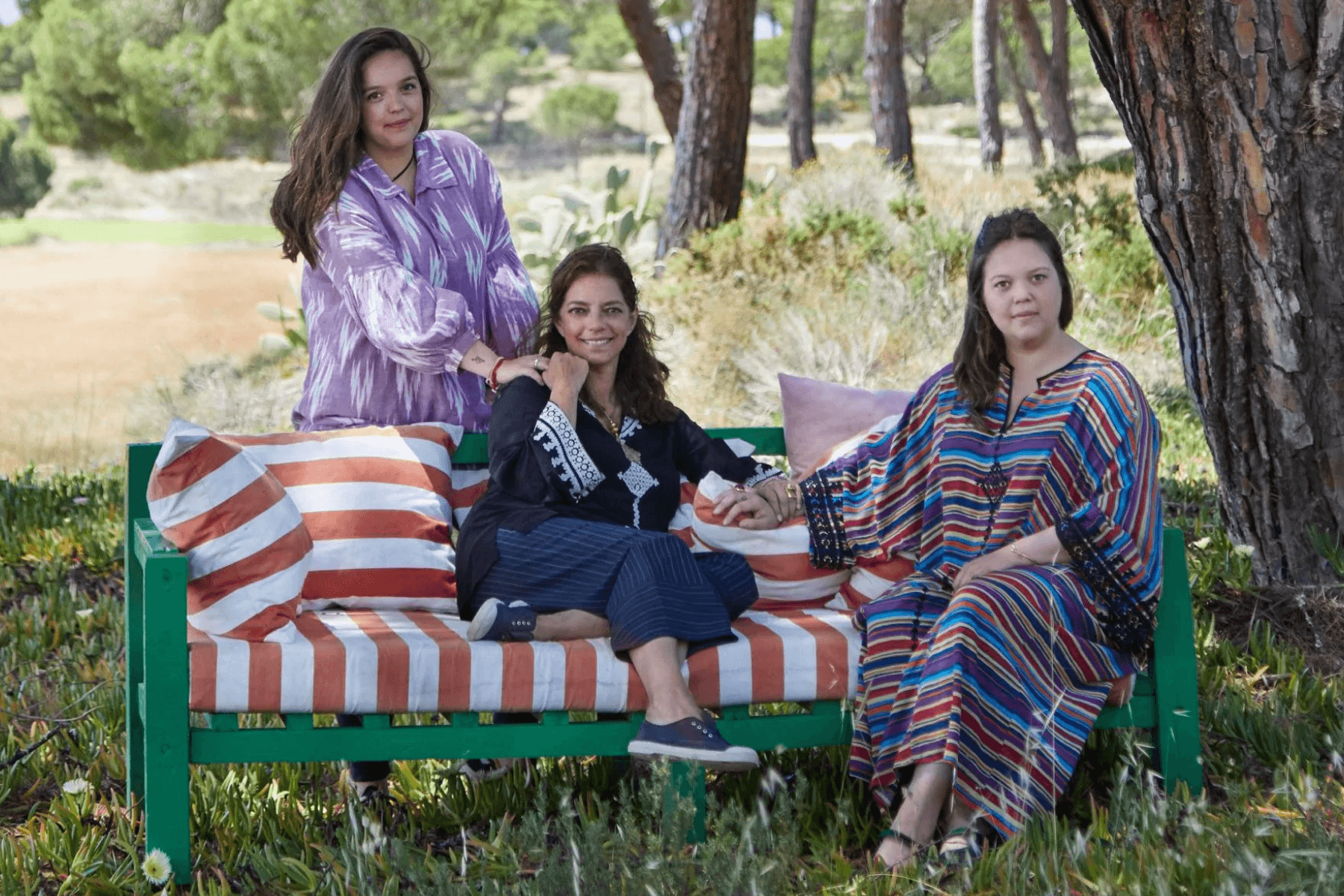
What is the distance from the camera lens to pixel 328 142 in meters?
3.77

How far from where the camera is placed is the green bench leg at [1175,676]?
11.7ft

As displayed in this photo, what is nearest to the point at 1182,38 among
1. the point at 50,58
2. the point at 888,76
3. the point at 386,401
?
the point at 386,401

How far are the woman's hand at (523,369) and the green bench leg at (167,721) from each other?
982mm

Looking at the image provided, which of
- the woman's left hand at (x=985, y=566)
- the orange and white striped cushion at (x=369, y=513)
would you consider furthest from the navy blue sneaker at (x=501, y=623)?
the woman's left hand at (x=985, y=566)

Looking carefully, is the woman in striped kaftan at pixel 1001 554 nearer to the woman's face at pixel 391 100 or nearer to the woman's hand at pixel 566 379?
the woman's hand at pixel 566 379

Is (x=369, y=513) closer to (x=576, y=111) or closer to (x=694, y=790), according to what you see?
(x=694, y=790)

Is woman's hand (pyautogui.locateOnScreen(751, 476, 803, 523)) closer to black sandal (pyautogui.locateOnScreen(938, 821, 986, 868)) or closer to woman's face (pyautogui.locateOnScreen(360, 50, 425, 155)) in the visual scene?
black sandal (pyautogui.locateOnScreen(938, 821, 986, 868))

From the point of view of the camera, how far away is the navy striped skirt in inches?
133

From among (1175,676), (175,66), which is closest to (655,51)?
(1175,676)

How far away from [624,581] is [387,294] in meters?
0.95

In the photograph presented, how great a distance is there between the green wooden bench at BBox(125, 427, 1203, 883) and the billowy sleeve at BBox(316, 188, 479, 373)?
0.71m

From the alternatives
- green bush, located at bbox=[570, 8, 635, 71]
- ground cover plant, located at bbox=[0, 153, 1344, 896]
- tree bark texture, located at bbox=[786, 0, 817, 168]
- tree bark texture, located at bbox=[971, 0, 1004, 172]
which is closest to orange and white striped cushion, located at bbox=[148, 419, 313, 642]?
ground cover plant, located at bbox=[0, 153, 1344, 896]

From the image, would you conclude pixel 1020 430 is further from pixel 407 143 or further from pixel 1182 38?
pixel 407 143

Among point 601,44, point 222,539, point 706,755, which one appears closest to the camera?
point 706,755
